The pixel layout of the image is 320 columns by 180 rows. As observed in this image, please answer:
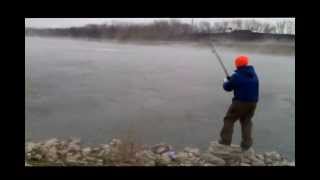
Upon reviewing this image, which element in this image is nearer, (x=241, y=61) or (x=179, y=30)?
(x=241, y=61)

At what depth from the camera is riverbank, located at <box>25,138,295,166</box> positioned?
5523 millimetres

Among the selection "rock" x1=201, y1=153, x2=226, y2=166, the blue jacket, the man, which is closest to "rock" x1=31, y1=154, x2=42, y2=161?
"rock" x1=201, y1=153, x2=226, y2=166

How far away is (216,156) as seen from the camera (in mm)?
5531

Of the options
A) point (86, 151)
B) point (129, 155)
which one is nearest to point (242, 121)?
point (129, 155)

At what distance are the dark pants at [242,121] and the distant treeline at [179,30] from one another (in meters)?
0.66

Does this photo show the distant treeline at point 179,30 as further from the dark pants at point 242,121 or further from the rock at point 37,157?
the rock at point 37,157

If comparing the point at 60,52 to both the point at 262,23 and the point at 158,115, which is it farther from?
the point at 262,23

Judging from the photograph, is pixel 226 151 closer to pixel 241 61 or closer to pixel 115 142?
pixel 241 61

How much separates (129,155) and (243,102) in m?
1.15

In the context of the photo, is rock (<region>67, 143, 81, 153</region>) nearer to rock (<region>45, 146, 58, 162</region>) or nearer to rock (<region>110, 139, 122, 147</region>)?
rock (<region>45, 146, 58, 162</region>)

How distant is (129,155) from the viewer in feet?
18.1
